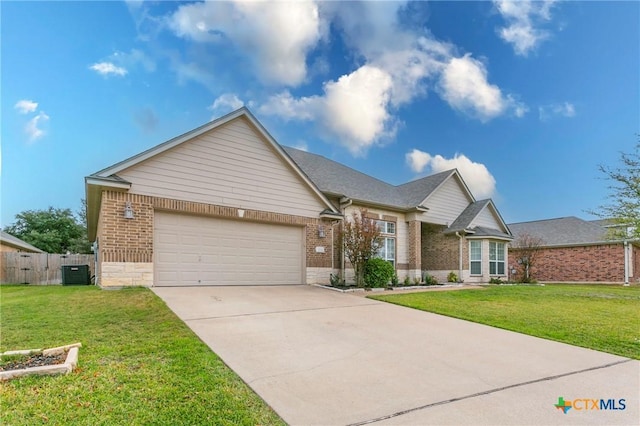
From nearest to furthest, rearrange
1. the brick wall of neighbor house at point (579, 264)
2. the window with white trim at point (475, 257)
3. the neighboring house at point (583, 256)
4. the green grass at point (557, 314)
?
1. the green grass at point (557, 314)
2. the window with white trim at point (475, 257)
3. the neighboring house at point (583, 256)
4. the brick wall of neighbor house at point (579, 264)

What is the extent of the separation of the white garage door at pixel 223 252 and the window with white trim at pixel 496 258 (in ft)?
38.5

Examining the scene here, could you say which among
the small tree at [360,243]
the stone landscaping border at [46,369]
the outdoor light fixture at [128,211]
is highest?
the outdoor light fixture at [128,211]

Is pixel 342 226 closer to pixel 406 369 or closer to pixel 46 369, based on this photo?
pixel 406 369

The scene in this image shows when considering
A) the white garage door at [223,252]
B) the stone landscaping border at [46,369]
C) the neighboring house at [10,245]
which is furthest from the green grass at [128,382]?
the neighboring house at [10,245]

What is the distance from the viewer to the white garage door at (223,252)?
36.4 feet

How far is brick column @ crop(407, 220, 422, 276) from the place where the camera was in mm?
17828

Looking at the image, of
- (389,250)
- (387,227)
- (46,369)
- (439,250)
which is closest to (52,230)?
(387,227)

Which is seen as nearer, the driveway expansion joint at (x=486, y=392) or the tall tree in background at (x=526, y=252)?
the driveway expansion joint at (x=486, y=392)

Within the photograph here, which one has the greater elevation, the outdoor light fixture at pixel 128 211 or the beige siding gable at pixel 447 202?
the beige siding gable at pixel 447 202

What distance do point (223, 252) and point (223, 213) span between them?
1317 millimetres

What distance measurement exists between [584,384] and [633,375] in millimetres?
986

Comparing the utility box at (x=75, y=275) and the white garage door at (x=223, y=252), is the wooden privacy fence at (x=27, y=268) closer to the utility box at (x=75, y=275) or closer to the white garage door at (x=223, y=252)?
the utility box at (x=75, y=275)

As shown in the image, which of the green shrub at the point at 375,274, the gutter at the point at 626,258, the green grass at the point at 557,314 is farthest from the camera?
the gutter at the point at 626,258

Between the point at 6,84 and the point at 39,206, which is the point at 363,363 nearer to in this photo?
the point at 6,84
